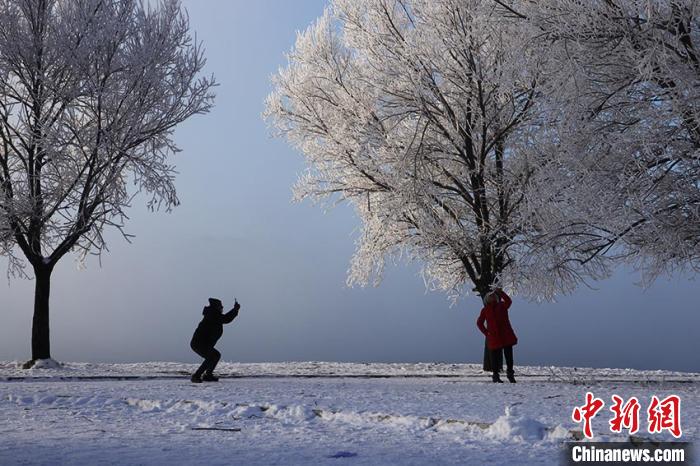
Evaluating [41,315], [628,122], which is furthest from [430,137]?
[41,315]

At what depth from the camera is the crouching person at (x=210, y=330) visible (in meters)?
13.0

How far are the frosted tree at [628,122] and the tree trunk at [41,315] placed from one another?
13.9 meters

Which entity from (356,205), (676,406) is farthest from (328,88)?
(676,406)

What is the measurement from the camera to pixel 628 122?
13.2m

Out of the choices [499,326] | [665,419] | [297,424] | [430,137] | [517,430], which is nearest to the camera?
[517,430]

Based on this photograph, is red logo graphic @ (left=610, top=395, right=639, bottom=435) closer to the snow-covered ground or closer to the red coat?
the snow-covered ground

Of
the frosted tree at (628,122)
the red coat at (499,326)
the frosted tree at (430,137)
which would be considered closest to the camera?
the frosted tree at (628,122)

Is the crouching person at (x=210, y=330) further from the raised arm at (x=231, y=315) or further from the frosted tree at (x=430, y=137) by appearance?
the frosted tree at (x=430, y=137)

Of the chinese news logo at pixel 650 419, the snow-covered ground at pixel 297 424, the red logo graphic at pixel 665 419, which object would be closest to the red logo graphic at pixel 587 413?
the chinese news logo at pixel 650 419

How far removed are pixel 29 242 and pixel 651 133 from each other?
16535mm

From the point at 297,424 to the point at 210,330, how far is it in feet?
19.5

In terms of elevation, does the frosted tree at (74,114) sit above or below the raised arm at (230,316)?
above

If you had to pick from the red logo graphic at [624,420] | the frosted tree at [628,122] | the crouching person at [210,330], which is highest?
the frosted tree at [628,122]

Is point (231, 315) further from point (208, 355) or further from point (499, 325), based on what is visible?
point (499, 325)
